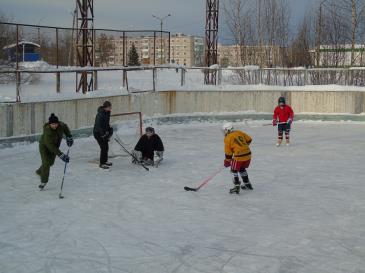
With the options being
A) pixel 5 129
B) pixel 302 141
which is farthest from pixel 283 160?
pixel 5 129

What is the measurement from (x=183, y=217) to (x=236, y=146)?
5.83ft

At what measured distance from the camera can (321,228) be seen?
7.27 m

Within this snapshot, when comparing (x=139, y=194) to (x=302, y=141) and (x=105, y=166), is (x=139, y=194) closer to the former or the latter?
(x=105, y=166)

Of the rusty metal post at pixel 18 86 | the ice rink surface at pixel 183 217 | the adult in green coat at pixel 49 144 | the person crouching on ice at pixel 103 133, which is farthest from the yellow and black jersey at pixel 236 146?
the rusty metal post at pixel 18 86

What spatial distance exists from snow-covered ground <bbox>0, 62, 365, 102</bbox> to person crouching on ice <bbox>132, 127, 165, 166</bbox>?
3.66 meters

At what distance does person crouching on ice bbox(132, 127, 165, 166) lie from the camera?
11.7m

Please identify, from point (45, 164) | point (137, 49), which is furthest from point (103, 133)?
point (137, 49)

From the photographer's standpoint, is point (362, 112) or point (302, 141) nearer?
point (302, 141)

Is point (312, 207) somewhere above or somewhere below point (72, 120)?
below

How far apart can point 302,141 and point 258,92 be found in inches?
207

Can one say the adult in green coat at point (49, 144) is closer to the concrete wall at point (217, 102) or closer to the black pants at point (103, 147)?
the black pants at point (103, 147)

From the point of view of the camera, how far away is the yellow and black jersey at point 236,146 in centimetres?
893

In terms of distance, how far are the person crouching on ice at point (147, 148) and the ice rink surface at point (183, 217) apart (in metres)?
0.27

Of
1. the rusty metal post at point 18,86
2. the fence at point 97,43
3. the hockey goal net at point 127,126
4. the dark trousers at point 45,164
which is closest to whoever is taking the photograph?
the dark trousers at point 45,164
